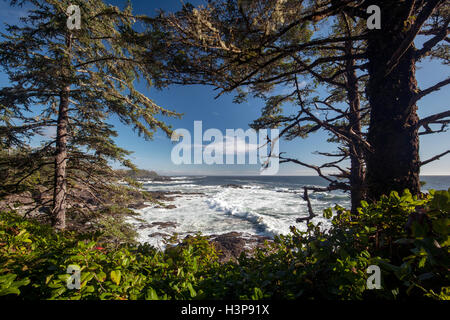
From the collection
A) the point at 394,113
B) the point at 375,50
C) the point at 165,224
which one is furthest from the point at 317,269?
the point at 165,224

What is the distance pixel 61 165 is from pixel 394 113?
861 cm

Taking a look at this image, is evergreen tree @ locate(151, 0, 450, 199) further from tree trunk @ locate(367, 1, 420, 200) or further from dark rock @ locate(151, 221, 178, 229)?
dark rock @ locate(151, 221, 178, 229)

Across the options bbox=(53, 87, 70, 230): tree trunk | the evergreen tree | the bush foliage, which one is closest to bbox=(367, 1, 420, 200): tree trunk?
the evergreen tree

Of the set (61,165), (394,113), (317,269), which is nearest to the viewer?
(317,269)

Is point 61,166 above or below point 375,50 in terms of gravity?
below

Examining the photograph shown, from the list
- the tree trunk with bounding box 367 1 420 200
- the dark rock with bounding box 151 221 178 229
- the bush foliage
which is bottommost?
the dark rock with bounding box 151 221 178 229

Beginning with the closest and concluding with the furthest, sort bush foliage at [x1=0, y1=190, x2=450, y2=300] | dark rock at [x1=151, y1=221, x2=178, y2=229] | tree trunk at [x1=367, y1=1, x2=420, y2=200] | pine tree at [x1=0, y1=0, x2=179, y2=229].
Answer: bush foliage at [x1=0, y1=190, x2=450, y2=300] < tree trunk at [x1=367, y1=1, x2=420, y2=200] < pine tree at [x1=0, y1=0, x2=179, y2=229] < dark rock at [x1=151, y1=221, x2=178, y2=229]

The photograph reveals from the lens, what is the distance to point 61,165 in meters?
5.79

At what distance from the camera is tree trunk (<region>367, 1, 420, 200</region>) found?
90.0 inches

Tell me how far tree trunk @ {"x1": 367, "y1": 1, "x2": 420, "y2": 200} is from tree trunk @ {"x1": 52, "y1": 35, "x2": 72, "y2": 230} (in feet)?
26.1

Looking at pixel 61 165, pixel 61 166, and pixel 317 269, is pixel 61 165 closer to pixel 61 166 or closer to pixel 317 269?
pixel 61 166
